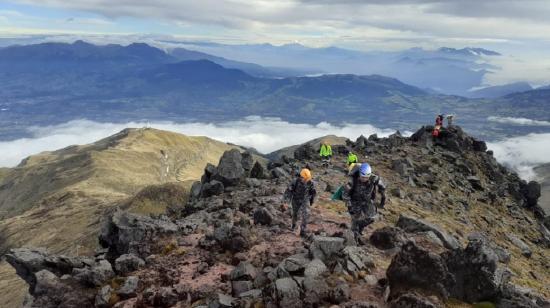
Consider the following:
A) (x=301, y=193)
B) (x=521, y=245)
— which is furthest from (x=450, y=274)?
(x=521, y=245)

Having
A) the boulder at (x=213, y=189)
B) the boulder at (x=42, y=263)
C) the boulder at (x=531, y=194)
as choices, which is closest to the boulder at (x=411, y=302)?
the boulder at (x=42, y=263)

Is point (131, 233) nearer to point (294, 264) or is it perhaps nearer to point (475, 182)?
point (294, 264)

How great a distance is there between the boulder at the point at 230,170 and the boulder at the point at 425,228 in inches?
648

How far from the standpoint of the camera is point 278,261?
19.8 meters

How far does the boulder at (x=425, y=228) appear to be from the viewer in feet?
79.2

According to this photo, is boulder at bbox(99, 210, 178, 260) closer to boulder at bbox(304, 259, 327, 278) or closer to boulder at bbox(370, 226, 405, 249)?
boulder at bbox(304, 259, 327, 278)

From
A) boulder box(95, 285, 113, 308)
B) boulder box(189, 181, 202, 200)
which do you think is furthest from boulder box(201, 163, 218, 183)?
boulder box(95, 285, 113, 308)

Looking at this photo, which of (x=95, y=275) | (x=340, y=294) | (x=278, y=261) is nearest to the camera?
(x=340, y=294)

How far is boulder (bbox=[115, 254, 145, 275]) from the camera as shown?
2153 centimetres

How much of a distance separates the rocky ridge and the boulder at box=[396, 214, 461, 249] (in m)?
0.05

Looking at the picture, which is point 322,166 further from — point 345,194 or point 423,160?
point 345,194

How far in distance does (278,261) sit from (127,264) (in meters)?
6.96

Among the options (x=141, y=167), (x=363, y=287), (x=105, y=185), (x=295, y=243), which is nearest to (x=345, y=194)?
(x=295, y=243)

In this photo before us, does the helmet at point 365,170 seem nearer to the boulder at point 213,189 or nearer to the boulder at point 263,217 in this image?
the boulder at point 263,217
